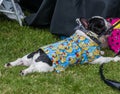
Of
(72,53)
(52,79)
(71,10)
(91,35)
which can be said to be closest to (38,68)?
(52,79)

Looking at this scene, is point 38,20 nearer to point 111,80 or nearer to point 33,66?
point 33,66

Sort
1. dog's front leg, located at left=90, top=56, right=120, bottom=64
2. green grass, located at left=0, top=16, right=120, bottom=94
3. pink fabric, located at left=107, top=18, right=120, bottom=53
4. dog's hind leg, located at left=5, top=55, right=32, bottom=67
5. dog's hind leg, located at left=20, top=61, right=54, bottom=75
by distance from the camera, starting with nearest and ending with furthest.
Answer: green grass, located at left=0, top=16, right=120, bottom=94 → dog's hind leg, located at left=20, top=61, right=54, bottom=75 → dog's hind leg, located at left=5, top=55, right=32, bottom=67 → dog's front leg, located at left=90, top=56, right=120, bottom=64 → pink fabric, located at left=107, top=18, right=120, bottom=53

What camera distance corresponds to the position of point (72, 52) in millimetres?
4770

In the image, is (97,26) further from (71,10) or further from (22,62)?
(22,62)

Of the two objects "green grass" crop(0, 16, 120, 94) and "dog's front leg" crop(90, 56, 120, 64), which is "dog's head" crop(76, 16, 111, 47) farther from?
"green grass" crop(0, 16, 120, 94)

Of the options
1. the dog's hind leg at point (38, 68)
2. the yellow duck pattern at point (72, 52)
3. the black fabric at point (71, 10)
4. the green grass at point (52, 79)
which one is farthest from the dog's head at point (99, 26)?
the dog's hind leg at point (38, 68)

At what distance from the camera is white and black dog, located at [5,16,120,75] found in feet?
15.4

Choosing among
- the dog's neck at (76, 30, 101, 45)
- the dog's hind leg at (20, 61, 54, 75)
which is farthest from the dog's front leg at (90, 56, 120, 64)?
the dog's hind leg at (20, 61, 54, 75)

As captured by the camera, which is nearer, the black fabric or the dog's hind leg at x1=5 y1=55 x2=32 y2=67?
the dog's hind leg at x1=5 y1=55 x2=32 y2=67

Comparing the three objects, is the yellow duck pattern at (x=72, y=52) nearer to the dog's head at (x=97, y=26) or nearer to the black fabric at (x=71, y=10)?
the dog's head at (x=97, y=26)

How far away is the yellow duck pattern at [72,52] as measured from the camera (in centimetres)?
471

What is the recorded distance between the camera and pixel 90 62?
5.00 metres

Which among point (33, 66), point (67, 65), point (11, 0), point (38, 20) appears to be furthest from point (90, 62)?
point (11, 0)

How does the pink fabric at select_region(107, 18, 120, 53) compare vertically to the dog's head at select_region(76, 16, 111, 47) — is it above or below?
below
